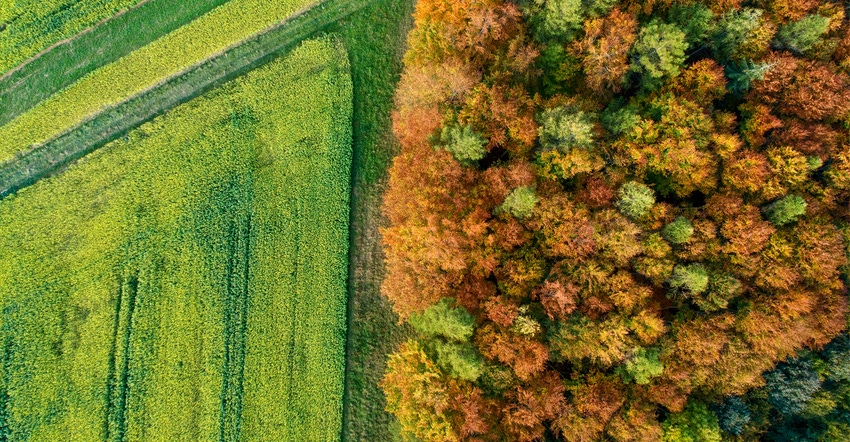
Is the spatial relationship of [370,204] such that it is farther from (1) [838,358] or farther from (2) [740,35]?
(1) [838,358]

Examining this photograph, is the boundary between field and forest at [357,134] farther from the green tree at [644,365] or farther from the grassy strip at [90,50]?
the green tree at [644,365]

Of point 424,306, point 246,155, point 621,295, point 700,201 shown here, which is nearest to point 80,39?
point 246,155

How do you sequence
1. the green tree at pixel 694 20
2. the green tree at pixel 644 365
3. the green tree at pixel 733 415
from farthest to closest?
the green tree at pixel 694 20 < the green tree at pixel 733 415 < the green tree at pixel 644 365

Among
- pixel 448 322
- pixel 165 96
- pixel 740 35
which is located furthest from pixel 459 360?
pixel 165 96

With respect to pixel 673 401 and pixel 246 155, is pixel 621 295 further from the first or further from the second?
pixel 246 155

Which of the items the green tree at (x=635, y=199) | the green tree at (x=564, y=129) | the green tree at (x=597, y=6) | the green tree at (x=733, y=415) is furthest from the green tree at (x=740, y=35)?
the green tree at (x=733, y=415)

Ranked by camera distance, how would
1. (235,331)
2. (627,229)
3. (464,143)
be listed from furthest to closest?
(235,331) < (464,143) < (627,229)
